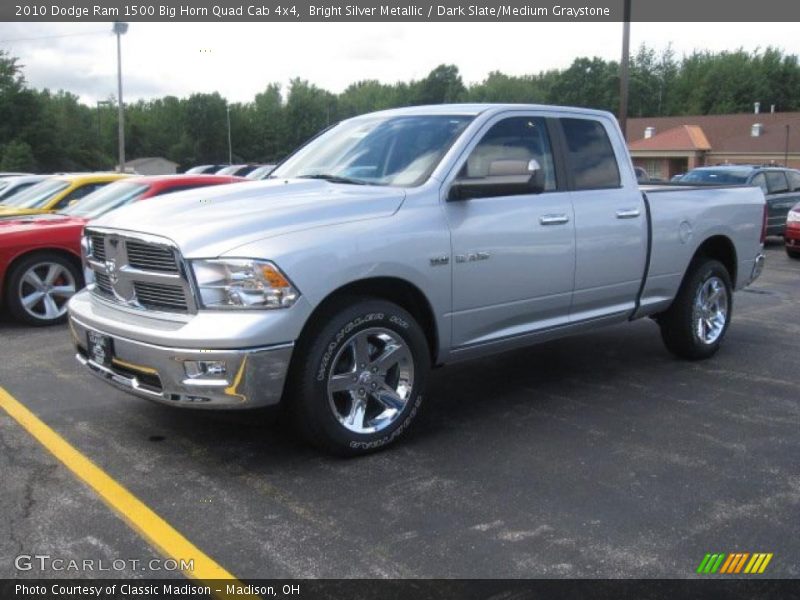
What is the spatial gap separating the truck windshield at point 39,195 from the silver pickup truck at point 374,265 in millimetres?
5484

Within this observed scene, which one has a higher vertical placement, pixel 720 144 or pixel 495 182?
pixel 720 144

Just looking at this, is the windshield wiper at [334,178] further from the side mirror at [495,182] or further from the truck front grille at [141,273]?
the truck front grille at [141,273]

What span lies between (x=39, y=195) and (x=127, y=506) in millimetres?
7784

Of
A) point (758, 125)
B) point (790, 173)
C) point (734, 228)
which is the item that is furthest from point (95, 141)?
point (734, 228)

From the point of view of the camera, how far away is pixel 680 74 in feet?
354

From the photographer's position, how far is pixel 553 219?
17.1 feet

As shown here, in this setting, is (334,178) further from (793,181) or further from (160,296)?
(793,181)

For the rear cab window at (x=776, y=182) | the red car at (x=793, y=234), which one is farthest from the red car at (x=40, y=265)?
the rear cab window at (x=776, y=182)

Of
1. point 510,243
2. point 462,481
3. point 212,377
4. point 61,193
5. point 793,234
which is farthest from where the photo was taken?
point 793,234

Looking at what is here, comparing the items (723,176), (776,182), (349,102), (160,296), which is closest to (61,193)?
(160,296)

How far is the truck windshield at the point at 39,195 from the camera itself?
1008cm

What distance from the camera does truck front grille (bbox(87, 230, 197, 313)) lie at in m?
4.04

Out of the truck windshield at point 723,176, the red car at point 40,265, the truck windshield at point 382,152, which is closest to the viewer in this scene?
the truck windshield at point 382,152

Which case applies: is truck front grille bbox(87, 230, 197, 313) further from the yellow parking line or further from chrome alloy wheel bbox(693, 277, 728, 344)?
chrome alloy wheel bbox(693, 277, 728, 344)
